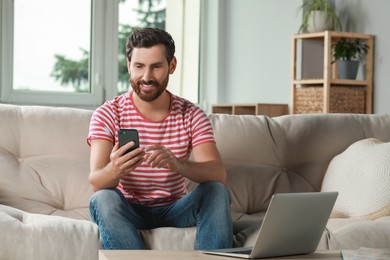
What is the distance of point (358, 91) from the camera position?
4785 mm

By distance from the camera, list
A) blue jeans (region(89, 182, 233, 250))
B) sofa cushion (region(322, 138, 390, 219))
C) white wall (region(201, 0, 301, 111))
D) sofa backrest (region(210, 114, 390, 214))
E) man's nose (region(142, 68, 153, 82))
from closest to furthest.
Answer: blue jeans (region(89, 182, 233, 250)) < man's nose (region(142, 68, 153, 82)) < sofa cushion (region(322, 138, 390, 219)) < sofa backrest (region(210, 114, 390, 214)) < white wall (region(201, 0, 301, 111))

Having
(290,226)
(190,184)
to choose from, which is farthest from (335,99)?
(290,226)

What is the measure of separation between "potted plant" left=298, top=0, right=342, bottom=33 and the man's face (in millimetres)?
2492

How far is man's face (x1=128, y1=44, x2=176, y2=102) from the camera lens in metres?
2.50

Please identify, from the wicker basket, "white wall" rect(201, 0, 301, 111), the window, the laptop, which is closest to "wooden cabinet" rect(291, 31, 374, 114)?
the wicker basket

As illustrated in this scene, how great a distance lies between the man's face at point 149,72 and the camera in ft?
8.21

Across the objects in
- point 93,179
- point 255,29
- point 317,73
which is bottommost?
point 93,179

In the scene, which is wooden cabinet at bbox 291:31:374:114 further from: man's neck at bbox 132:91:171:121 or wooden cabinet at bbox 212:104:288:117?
man's neck at bbox 132:91:171:121

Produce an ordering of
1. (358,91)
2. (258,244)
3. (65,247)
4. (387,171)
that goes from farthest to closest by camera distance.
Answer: (358,91) < (387,171) < (65,247) < (258,244)

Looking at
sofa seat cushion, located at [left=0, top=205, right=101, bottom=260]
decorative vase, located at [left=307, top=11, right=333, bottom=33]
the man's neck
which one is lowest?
sofa seat cushion, located at [left=0, top=205, right=101, bottom=260]

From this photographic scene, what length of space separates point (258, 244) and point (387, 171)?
1212 mm

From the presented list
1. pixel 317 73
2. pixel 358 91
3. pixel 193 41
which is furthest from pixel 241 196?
pixel 193 41

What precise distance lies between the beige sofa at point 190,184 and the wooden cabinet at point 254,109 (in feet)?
5.88

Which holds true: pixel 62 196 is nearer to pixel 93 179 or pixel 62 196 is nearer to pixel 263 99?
pixel 93 179
